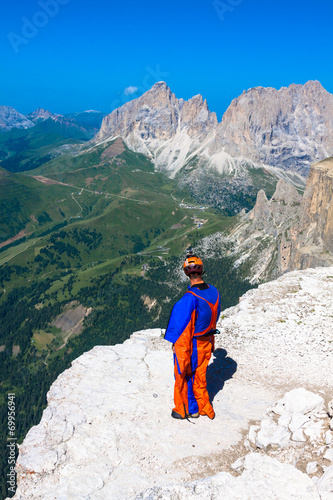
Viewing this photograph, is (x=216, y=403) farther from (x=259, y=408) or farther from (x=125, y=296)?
(x=125, y=296)

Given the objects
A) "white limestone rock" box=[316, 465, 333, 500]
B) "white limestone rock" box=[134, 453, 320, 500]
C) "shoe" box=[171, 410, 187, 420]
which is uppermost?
"white limestone rock" box=[316, 465, 333, 500]

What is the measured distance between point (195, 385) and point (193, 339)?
2.16m

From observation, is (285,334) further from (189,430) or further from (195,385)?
(189,430)

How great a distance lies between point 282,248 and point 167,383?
16194 centimetres

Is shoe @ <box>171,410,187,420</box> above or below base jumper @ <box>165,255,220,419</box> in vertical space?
below

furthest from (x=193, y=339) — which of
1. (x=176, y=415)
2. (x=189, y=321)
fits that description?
(x=176, y=415)

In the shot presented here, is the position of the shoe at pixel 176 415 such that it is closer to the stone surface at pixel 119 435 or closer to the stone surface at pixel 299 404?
the stone surface at pixel 119 435

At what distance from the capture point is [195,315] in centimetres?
1428

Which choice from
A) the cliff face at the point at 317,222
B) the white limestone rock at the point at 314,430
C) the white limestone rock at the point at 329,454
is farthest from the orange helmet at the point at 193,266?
the cliff face at the point at 317,222

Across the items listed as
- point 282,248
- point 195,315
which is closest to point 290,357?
point 195,315

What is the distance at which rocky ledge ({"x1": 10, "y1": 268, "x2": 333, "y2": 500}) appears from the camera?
1090cm

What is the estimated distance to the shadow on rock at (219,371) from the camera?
17734 millimetres

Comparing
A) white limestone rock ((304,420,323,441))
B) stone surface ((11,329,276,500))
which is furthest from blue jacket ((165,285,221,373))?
white limestone rock ((304,420,323,441))

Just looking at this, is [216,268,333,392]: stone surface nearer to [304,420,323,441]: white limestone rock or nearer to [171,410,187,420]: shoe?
[171,410,187,420]: shoe
